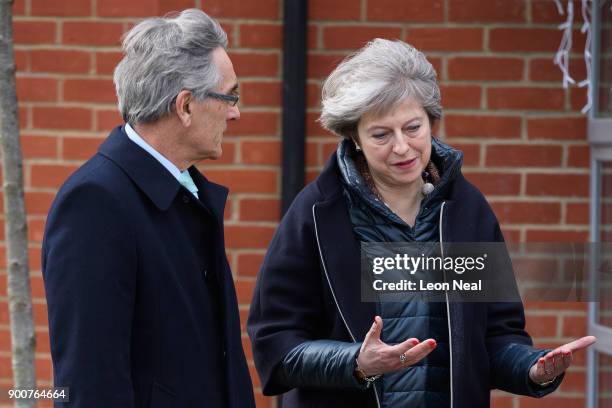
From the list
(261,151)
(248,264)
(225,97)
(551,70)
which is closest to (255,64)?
(261,151)

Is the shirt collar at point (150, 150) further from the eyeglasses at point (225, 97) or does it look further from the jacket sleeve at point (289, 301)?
the jacket sleeve at point (289, 301)

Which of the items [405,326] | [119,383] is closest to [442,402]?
[405,326]

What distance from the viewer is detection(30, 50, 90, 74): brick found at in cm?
443

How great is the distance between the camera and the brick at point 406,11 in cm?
438

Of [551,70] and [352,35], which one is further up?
[352,35]

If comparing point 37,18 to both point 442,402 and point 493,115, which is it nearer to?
point 493,115

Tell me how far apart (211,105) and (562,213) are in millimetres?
2241

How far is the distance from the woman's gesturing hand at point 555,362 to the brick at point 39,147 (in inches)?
91.9

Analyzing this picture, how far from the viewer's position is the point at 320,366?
2.82m

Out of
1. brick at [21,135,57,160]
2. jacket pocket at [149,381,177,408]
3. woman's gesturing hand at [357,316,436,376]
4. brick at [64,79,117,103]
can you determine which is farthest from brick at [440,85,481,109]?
jacket pocket at [149,381,177,408]

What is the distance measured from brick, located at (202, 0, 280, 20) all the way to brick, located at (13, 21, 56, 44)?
0.62 meters

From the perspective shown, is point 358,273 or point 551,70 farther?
point 551,70

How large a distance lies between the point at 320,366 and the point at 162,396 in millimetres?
541

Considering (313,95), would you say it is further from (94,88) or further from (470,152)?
(94,88)
